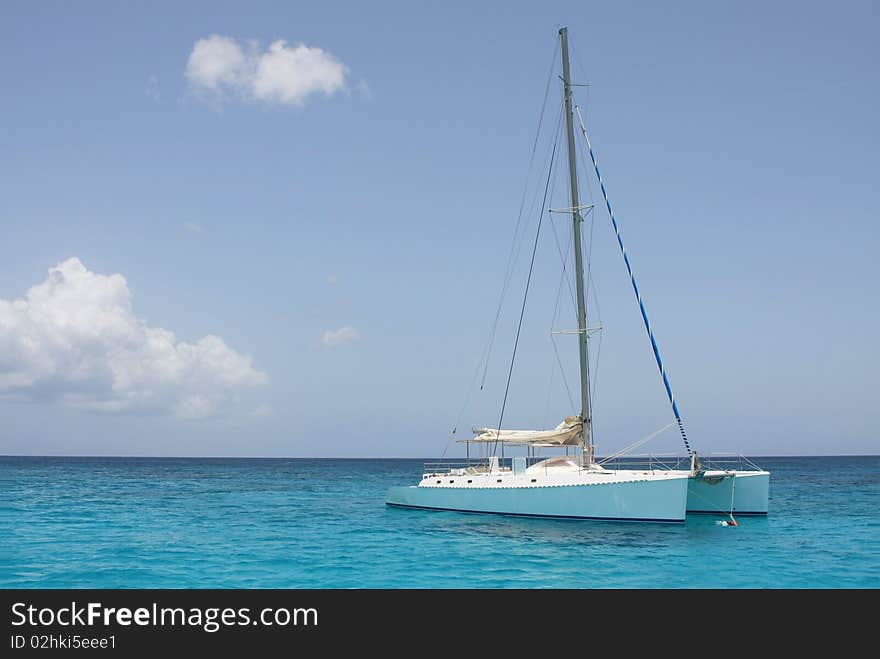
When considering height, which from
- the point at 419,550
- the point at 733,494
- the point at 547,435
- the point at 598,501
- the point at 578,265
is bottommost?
the point at 419,550

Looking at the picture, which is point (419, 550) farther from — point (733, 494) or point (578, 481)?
point (733, 494)

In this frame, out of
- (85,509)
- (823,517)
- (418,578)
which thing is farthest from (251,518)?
(823,517)

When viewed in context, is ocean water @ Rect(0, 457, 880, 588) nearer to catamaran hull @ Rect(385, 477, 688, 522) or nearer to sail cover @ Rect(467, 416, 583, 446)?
catamaran hull @ Rect(385, 477, 688, 522)

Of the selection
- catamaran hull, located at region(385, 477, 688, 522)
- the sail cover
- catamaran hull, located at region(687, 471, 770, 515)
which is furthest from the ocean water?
the sail cover

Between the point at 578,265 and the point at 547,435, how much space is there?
7912 millimetres

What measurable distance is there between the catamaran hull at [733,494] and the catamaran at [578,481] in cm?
5

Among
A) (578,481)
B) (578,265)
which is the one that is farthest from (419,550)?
(578,265)

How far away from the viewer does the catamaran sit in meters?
27.6

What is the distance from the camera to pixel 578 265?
1294 inches

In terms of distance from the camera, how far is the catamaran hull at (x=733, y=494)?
32188mm

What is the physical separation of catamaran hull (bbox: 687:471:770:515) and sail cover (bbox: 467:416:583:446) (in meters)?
5.64
